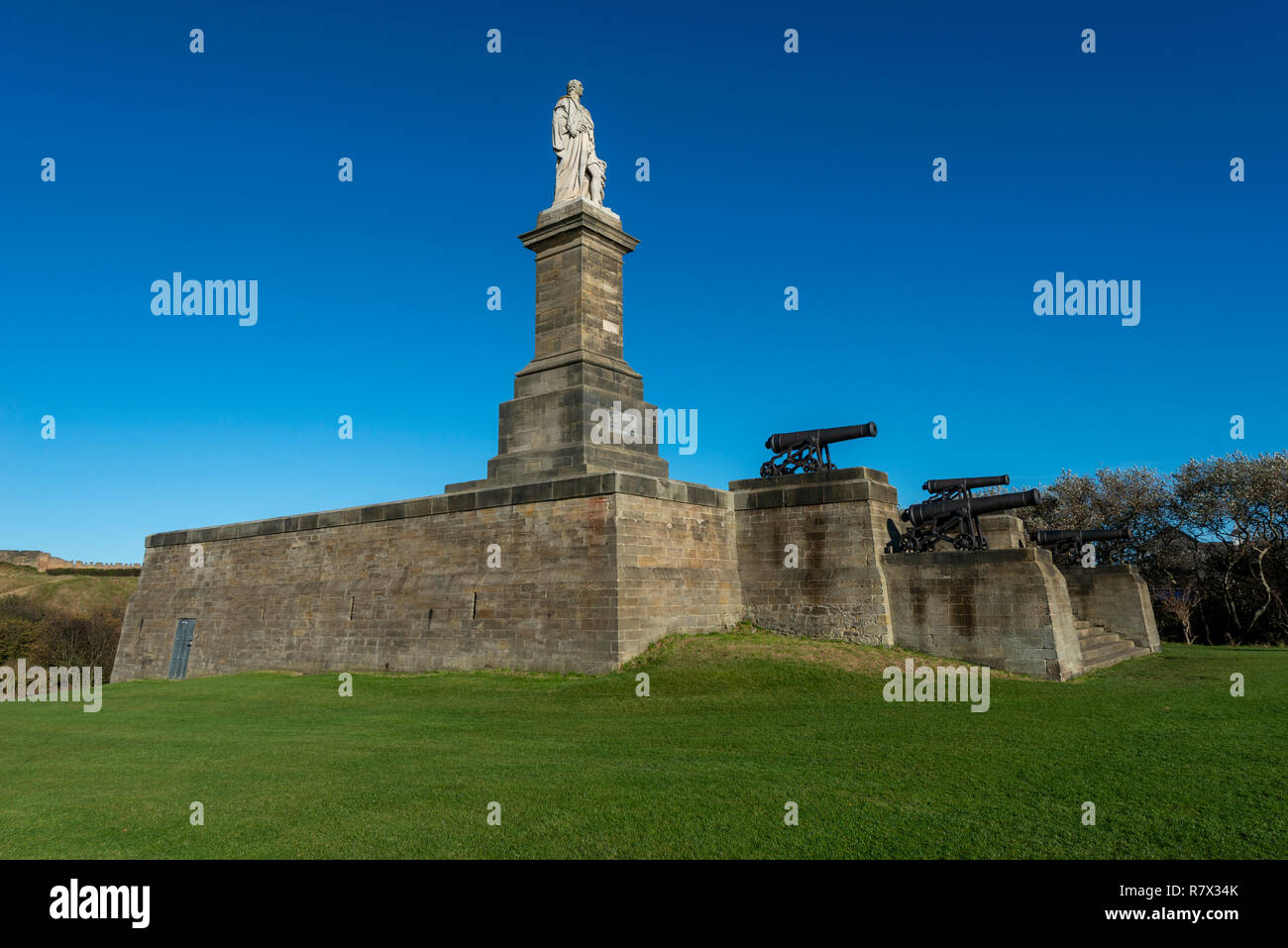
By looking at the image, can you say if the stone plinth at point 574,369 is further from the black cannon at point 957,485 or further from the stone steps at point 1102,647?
the stone steps at point 1102,647

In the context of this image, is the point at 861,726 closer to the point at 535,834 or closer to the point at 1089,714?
the point at 1089,714

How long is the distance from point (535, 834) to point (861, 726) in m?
5.21

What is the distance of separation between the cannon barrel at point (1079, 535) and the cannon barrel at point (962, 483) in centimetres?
679

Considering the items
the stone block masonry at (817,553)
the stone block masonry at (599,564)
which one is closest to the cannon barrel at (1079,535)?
the stone block masonry at (599,564)

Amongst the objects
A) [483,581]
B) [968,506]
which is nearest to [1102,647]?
[968,506]

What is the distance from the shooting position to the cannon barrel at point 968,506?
16484mm

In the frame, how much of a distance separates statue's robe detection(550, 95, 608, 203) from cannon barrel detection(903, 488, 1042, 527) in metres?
10.5

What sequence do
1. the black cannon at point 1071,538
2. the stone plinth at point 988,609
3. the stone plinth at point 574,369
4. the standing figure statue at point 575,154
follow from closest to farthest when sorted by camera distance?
1. the stone plinth at point 988,609
2. the stone plinth at point 574,369
3. the standing figure statue at point 575,154
4. the black cannon at point 1071,538

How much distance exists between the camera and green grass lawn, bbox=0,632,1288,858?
5.29 m

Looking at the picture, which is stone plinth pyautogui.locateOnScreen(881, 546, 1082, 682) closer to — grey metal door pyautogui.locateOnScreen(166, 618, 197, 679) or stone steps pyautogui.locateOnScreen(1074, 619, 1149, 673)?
stone steps pyautogui.locateOnScreen(1074, 619, 1149, 673)

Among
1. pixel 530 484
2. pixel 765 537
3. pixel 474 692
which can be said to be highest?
pixel 530 484

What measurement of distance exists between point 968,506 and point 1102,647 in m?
5.23
